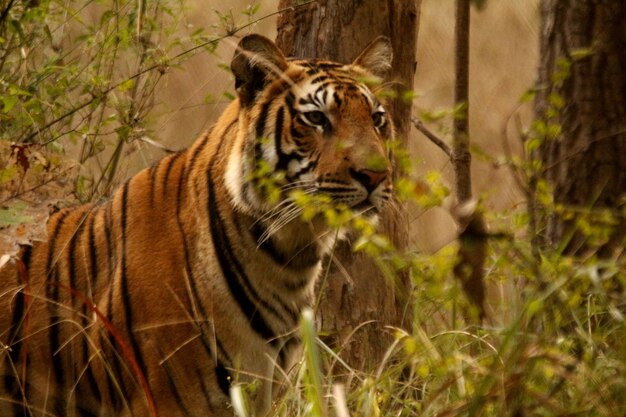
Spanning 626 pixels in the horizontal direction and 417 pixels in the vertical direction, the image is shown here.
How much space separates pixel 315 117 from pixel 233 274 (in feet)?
2.03

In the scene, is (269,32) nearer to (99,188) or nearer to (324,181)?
(99,188)

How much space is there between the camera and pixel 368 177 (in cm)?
399

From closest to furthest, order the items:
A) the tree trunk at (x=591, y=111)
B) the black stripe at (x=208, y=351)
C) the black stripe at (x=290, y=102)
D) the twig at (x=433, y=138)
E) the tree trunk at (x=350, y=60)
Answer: the black stripe at (x=208, y=351) < the black stripe at (x=290, y=102) < the tree trunk at (x=591, y=111) < the tree trunk at (x=350, y=60) < the twig at (x=433, y=138)

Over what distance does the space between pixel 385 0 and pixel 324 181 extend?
1308 mm

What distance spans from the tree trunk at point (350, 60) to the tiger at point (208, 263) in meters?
0.68

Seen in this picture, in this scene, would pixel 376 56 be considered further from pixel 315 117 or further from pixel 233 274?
pixel 233 274

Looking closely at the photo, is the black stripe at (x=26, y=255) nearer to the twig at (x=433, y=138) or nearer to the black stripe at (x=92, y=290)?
the black stripe at (x=92, y=290)

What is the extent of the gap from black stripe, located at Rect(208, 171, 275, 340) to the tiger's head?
0.41ft

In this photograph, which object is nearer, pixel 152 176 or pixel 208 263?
pixel 208 263

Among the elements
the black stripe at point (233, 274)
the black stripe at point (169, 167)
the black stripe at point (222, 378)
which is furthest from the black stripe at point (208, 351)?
the black stripe at point (169, 167)

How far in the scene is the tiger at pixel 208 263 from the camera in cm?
405

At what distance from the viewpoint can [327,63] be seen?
4.43 m

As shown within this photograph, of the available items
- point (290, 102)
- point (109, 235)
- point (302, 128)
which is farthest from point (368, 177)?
point (109, 235)

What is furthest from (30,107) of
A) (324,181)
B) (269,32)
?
(269,32)
